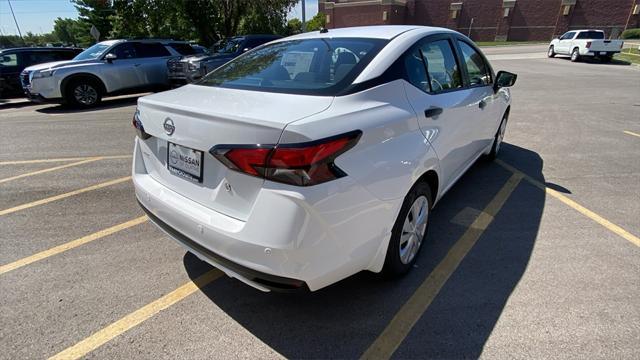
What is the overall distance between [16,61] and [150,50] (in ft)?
13.6

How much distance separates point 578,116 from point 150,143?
30.0 feet

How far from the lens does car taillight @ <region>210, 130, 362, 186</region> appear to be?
1.78 metres

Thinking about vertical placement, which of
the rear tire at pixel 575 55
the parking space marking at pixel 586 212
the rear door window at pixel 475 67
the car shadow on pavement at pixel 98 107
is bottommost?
the rear tire at pixel 575 55

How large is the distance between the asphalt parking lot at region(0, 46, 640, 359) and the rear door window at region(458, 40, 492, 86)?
1.24m

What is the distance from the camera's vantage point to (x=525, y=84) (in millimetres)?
13820

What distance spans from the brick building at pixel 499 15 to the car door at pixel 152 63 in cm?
5279

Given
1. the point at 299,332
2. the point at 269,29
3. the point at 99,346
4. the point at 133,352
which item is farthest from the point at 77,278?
the point at 269,29

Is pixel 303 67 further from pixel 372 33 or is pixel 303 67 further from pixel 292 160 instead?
pixel 292 160

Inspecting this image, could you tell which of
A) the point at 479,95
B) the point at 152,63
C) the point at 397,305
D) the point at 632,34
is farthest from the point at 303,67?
the point at 632,34

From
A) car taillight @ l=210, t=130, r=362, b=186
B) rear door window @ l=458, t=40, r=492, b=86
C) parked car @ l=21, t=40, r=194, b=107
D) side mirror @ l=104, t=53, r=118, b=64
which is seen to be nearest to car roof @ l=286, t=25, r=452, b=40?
rear door window @ l=458, t=40, r=492, b=86

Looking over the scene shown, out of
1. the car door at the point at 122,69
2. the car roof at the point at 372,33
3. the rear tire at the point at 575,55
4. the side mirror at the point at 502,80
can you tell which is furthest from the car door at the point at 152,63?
the rear tire at the point at 575,55

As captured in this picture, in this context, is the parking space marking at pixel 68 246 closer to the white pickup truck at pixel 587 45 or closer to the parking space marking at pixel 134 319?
the parking space marking at pixel 134 319

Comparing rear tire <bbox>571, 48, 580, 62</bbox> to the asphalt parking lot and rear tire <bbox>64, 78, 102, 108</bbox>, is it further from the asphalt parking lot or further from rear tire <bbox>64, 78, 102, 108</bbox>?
rear tire <bbox>64, 78, 102, 108</bbox>

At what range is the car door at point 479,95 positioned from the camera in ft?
12.0
